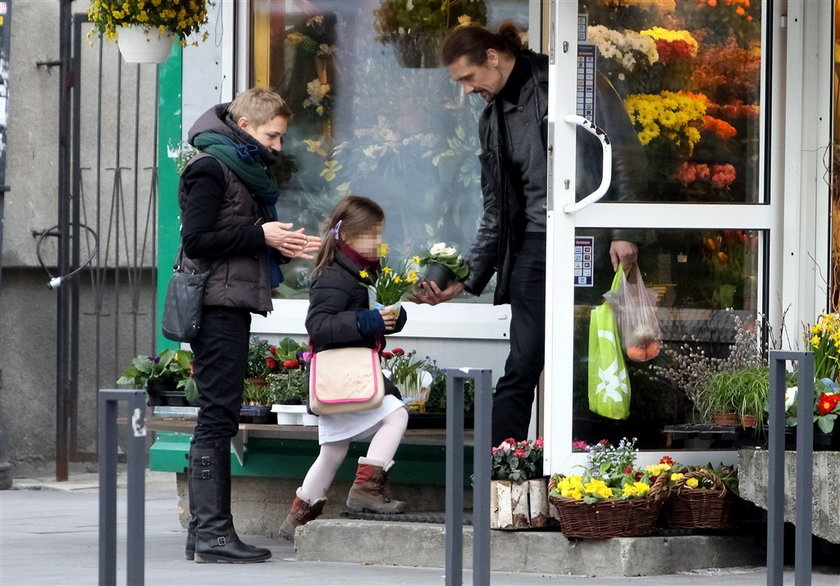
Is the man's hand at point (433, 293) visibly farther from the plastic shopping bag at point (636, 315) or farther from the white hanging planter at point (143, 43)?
the white hanging planter at point (143, 43)

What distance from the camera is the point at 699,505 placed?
20.0ft

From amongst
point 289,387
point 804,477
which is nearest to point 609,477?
point 804,477

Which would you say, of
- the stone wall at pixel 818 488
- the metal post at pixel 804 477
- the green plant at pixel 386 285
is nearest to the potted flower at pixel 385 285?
the green plant at pixel 386 285

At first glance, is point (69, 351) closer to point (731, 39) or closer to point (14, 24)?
point (14, 24)

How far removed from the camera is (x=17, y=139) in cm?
1047

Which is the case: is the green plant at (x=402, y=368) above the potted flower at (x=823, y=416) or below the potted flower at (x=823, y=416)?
above

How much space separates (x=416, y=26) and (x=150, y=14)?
1.32 m

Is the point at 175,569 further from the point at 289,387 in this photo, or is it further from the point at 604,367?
the point at 604,367

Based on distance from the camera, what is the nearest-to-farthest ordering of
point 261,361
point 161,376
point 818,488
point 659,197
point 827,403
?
1. point 818,488
2. point 827,403
3. point 659,197
4. point 161,376
5. point 261,361

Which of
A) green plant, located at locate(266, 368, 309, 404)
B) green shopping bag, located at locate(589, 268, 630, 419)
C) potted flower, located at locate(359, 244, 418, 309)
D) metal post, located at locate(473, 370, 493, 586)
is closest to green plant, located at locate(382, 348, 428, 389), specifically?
green plant, located at locate(266, 368, 309, 404)

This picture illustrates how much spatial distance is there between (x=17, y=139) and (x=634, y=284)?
551 centimetres

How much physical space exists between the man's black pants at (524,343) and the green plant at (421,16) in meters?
1.69

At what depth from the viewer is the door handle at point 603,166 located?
6.00 meters

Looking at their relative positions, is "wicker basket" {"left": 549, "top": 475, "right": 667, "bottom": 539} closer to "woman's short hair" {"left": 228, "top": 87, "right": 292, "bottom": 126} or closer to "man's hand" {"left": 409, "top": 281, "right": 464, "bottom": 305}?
"man's hand" {"left": 409, "top": 281, "right": 464, "bottom": 305}
